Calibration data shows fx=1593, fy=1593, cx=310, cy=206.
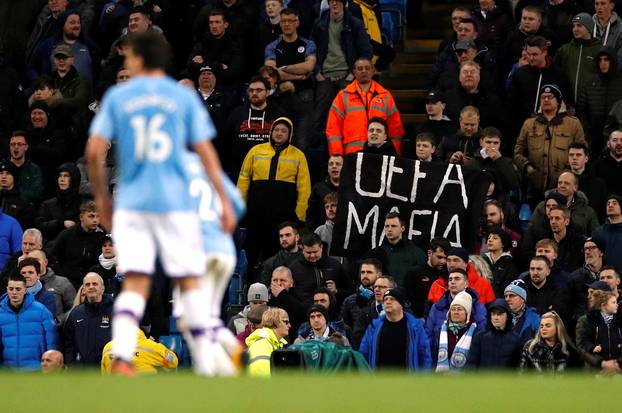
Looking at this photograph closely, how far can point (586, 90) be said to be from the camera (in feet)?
60.8

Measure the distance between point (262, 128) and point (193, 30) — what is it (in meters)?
2.76

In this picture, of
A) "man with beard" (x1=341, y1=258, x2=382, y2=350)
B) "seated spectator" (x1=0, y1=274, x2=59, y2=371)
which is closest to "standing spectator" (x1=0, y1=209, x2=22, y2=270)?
"seated spectator" (x1=0, y1=274, x2=59, y2=371)

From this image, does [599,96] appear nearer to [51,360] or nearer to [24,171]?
[24,171]

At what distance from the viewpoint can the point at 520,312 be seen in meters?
14.9

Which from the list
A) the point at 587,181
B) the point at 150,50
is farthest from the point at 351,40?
the point at 150,50

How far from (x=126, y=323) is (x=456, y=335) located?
22.0 ft

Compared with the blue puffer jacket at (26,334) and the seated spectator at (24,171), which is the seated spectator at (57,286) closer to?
the blue puffer jacket at (26,334)

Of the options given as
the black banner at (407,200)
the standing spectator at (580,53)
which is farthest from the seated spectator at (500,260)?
the standing spectator at (580,53)

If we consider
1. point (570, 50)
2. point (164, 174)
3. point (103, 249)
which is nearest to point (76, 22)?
point (103, 249)

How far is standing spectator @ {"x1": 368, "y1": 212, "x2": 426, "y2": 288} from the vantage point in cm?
1642

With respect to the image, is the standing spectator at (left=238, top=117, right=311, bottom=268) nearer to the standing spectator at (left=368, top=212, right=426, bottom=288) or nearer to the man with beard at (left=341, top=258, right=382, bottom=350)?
the standing spectator at (left=368, top=212, right=426, bottom=288)

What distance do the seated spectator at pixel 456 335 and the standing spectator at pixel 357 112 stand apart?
3.91 metres

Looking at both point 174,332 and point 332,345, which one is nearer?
point 332,345

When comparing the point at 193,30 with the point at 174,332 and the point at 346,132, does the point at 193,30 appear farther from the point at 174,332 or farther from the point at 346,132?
the point at 174,332
